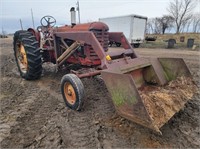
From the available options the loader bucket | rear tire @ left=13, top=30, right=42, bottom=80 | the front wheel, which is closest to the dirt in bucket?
the loader bucket

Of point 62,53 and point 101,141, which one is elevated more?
point 62,53

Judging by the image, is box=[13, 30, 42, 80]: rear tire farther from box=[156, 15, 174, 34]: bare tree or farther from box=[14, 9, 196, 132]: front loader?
box=[156, 15, 174, 34]: bare tree

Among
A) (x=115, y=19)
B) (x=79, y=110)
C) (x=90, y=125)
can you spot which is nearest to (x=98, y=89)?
(x=79, y=110)

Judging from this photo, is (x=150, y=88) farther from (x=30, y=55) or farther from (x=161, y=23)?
(x=161, y=23)

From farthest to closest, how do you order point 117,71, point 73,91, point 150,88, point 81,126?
point 150,88 → point 73,91 → point 117,71 → point 81,126

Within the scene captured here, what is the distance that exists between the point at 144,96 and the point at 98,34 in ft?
6.23

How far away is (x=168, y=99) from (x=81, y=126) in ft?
4.52

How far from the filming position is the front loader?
2.56 meters

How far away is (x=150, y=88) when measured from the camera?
141 inches

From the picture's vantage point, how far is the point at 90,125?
2957 millimetres

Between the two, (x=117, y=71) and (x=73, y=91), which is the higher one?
(x=117, y=71)

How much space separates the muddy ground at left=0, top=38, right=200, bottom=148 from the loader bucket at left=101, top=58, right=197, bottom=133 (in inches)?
12.0

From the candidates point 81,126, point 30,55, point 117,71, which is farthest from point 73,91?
point 30,55

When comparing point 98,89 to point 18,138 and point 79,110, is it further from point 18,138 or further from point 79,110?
point 18,138
